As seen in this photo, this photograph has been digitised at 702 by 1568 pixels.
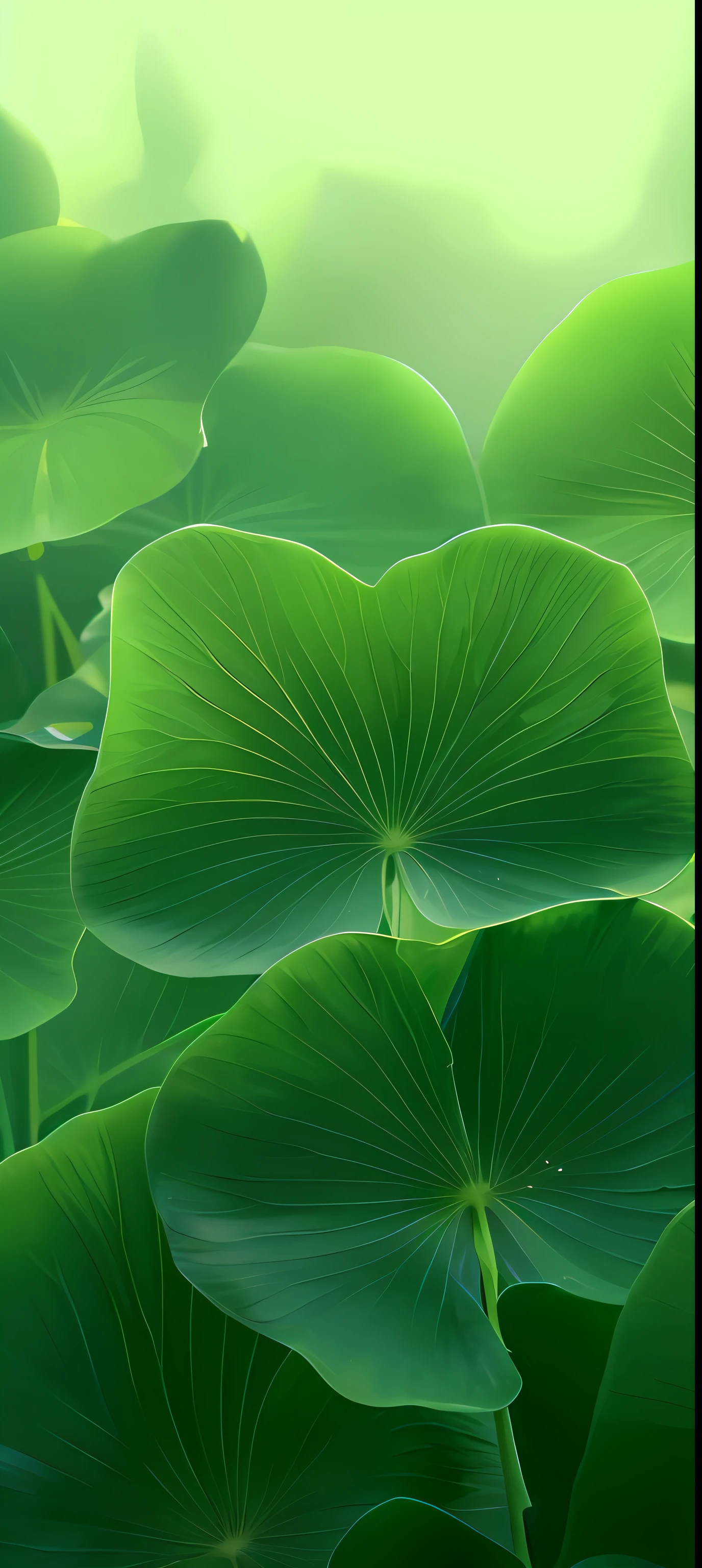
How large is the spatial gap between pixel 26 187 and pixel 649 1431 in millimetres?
775

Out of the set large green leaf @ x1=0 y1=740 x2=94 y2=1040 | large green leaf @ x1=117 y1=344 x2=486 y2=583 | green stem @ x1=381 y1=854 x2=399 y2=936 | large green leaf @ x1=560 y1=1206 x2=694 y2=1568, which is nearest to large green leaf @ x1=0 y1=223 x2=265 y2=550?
large green leaf @ x1=117 y1=344 x2=486 y2=583

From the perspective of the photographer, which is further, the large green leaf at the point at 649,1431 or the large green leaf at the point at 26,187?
the large green leaf at the point at 26,187

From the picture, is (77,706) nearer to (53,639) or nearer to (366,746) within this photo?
(53,639)

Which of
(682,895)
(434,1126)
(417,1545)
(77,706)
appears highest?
(77,706)

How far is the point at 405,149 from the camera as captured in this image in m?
0.58

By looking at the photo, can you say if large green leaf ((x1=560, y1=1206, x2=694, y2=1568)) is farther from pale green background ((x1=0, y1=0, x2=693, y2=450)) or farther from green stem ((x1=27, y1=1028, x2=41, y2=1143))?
pale green background ((x1=0, y1=0, x2=693, y2=450))

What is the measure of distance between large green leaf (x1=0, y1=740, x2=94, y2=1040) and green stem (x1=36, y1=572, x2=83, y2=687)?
0.06m

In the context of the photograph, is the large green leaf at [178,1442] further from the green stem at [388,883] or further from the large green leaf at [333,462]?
the large green leaf at [333,462]

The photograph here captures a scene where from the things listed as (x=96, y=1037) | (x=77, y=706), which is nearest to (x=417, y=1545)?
(x=96, y=1037)

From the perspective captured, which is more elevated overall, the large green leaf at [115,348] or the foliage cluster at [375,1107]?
the large green leaf at [115,348]

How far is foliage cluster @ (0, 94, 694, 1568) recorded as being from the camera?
0.43m

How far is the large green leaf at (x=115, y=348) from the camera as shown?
22.0 inches

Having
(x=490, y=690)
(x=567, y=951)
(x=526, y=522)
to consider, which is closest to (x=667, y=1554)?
(x=567, y=951)

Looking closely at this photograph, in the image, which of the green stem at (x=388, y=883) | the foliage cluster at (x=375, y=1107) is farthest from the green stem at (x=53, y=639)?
the green stem at (x=388, y=883)
